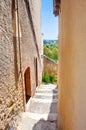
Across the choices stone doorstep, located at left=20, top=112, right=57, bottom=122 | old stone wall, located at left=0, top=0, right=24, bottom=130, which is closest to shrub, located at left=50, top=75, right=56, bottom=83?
stone doorstep, located at left=20, top=112, right=57, bottom=122

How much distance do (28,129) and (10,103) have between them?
91cm

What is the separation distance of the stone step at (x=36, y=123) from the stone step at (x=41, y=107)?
630 mm

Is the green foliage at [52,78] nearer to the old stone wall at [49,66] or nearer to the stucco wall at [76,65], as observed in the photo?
the old stone wall at [49,66]

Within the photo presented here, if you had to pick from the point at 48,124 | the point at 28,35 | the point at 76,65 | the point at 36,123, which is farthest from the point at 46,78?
the point at 76,65

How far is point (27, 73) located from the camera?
7309mm

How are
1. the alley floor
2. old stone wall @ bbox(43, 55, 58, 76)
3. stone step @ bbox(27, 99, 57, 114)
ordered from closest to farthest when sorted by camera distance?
1. the alley floor
2. stone step @ bbox(27, 99, 57, 114)
3. old stone wall @ bbox(43, 55, 58, 76)

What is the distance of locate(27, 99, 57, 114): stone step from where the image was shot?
636 cm

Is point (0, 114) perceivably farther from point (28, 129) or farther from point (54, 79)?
point (54, 79)

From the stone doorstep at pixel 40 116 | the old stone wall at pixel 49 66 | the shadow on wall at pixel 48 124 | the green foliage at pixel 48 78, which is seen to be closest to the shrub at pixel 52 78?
the green foliage at pixel 48 78

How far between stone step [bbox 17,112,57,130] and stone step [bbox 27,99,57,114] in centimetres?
63

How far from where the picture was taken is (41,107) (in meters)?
6.59

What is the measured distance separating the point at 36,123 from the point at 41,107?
148cm

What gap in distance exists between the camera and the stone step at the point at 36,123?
486 cm

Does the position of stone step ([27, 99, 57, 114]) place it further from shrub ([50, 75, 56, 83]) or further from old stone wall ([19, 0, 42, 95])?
shrub ([50, 75, 56, 83])
